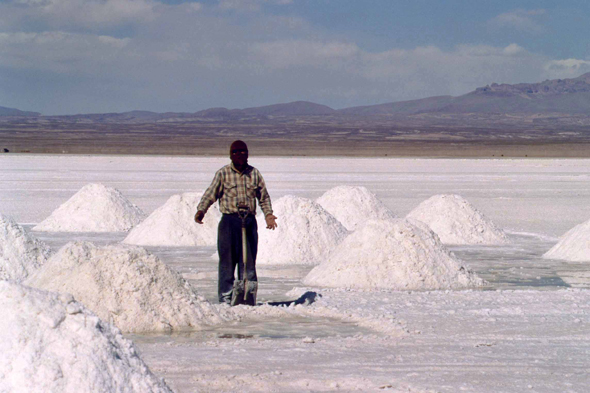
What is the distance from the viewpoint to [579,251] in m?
10.6

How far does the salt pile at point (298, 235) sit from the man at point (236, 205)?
360 centimetres

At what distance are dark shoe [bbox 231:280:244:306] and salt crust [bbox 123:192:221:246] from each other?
17.2ft

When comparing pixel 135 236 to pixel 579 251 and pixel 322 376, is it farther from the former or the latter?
pixel 322 376

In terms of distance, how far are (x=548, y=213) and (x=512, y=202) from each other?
2976mm

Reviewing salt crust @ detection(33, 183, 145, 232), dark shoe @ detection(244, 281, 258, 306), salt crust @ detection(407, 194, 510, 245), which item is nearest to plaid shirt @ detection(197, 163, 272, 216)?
dark shoe @ detection(244, 281, 258, 306)

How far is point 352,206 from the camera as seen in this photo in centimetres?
1449

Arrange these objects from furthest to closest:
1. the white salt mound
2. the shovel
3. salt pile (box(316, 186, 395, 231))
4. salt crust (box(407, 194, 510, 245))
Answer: salt pile (box(316, 186, 395, 231))
salt crust (box(407, 194, 510, 245))
the white salt mound
the shovel

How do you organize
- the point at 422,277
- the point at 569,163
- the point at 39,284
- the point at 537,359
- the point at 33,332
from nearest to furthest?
the point at 33,332, the point at 537,359, the point at 39,284, the point at 422,277, the point at 569,163

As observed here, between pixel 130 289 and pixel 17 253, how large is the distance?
2317 millimetres

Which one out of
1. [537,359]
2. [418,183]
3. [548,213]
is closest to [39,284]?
[537,359]

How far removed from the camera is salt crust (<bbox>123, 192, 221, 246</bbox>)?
1220 centimetres

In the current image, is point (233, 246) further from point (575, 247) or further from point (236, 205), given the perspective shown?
point (575, 247)

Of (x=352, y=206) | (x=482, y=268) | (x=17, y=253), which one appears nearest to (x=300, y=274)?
(x=482, y=268)

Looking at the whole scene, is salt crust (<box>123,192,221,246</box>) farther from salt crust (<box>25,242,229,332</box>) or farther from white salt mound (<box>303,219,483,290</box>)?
salt crust (<box>25,242,229,332</box>)
